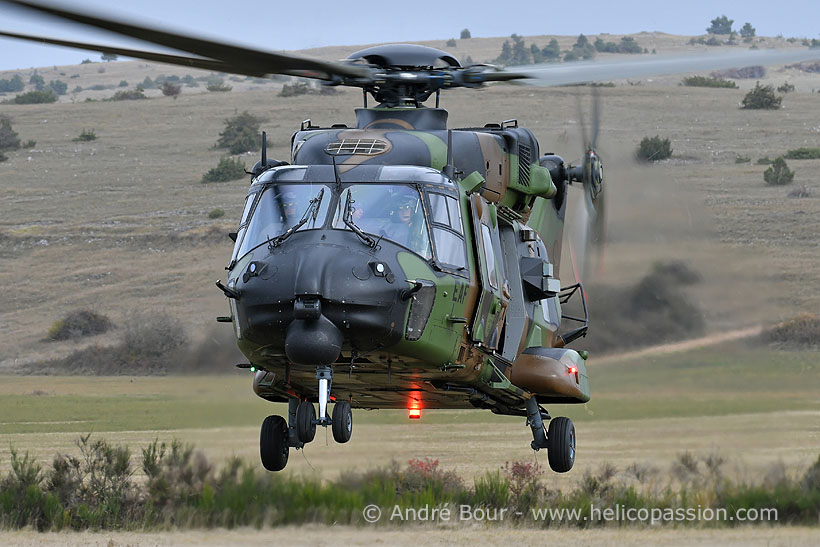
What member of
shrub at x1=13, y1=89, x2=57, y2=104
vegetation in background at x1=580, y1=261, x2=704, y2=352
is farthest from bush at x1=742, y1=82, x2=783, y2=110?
vegetation in background at x1=580, y1=261, x2=704, y2=352

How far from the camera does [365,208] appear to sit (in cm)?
1379

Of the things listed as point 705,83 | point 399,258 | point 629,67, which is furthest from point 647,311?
point 705,83

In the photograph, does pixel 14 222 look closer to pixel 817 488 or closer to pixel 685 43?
pixel 817 488

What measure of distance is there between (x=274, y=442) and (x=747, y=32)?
120577 millimetres

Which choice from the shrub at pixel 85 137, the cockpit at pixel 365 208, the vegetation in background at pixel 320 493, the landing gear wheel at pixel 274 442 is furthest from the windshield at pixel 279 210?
the shrub at pixel 85 137

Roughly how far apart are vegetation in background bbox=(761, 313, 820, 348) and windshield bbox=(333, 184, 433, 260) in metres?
20.8

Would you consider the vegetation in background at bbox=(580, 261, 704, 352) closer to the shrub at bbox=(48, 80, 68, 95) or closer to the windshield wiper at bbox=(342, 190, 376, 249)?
the windshield wiper at bbox=(342, 190, 376, 249)

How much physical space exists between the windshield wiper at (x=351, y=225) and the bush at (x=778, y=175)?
47.1 m

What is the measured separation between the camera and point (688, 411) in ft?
94.5

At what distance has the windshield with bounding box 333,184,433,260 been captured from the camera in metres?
13.6

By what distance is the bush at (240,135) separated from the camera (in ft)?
225

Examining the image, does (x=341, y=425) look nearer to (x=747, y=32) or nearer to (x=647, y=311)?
(x=647, y=311)

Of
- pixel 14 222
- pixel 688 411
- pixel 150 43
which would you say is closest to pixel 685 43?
pixel 14 222

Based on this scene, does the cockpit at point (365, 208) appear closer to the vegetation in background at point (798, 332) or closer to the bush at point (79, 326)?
the vegetation in background at point (798, 332)
